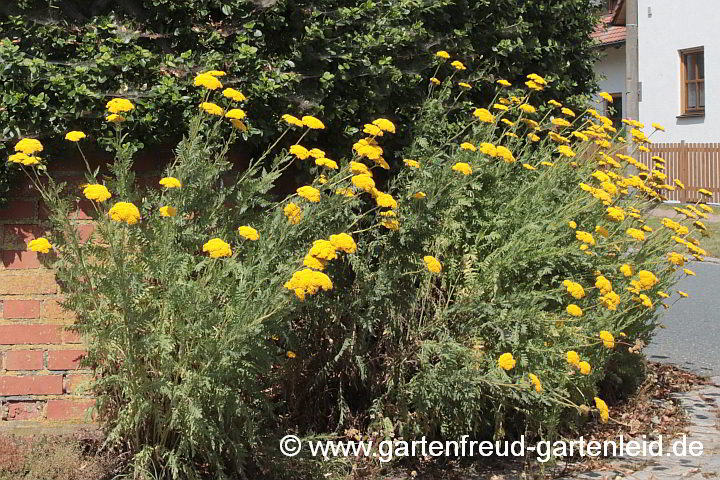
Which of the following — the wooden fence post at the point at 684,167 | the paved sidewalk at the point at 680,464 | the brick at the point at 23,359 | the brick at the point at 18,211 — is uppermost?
the wooden fence post at the point at 684,167

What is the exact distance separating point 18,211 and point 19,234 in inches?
4.0

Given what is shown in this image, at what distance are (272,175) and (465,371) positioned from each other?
1127 mm

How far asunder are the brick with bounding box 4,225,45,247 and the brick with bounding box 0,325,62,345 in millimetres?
372

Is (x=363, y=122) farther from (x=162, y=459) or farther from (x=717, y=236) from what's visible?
(x=717, y=236)

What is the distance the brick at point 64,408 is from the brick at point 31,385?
0.05 m

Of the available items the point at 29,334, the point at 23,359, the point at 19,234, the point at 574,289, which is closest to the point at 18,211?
the point at 19,234

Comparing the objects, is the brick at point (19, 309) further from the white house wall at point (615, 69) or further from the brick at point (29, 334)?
the white house wall at point (615, 69)

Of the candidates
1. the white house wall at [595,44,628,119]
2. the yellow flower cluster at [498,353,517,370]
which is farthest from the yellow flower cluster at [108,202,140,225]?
the white house wall at [595,44,628,119]

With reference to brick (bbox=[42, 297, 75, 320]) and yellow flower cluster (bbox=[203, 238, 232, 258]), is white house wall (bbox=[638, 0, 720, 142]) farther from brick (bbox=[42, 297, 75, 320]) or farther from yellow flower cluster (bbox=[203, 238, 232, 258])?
yellow flower cluster (bbox=[203, 238, 232, 258])

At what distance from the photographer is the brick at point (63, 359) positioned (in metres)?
4.38

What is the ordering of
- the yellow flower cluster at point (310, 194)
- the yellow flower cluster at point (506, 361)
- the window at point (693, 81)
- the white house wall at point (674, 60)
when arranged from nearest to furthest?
the yellow flower cluster at point (310, 194) → the yellow flower cluster at point (506, 361) → the white house wall at point (674, 60) → the window at point (693, 81)

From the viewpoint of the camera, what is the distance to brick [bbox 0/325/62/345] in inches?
172

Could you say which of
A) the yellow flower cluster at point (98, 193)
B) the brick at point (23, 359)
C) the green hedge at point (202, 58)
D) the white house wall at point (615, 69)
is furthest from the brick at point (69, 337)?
the white house wall at point (615, 69)

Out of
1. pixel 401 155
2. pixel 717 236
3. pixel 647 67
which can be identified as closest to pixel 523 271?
pixel 401 155
